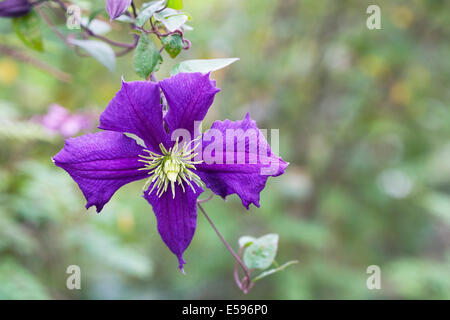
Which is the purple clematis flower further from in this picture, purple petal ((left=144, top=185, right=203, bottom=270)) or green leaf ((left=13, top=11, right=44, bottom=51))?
green leaf ((left=13, top=11, right=44, bottom=51))

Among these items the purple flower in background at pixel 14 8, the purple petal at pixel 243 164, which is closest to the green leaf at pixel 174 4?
the purple petal at pixel 243 164

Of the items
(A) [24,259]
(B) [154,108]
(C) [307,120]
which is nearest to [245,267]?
(B) [154,108]

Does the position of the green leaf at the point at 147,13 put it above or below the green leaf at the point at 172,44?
above

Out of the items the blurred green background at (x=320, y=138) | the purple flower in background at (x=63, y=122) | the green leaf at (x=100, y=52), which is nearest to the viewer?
the green leaf at (x=100, y=52)

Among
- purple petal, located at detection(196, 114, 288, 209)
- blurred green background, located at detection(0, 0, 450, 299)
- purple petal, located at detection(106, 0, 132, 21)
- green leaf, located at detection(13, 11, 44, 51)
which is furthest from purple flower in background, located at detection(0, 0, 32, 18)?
blurred green background, located at detection(0, 0, 450, 299)

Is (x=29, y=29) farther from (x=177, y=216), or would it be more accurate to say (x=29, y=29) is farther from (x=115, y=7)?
(x=177, y=216)

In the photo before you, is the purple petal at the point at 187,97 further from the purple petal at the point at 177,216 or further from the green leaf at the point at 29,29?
the green leaf at the point at 29,29
